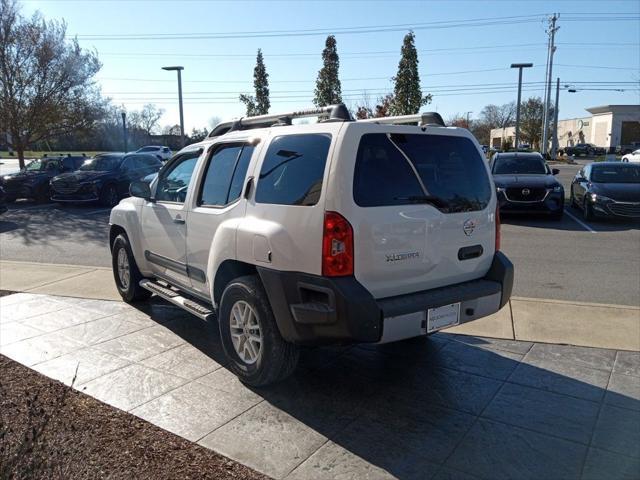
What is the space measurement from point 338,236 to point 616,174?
41.4 ft

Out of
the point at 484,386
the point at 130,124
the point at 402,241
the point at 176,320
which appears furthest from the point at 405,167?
the point at 130,124

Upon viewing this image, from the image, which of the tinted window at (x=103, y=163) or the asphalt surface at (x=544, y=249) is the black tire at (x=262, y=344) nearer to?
the asphalt surface at (x=544, y=249)

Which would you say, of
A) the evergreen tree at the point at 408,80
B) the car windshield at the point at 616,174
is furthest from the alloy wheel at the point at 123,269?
the evergreen tree at the point at 408,80

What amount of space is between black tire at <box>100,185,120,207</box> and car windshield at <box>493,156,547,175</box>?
39.0ft

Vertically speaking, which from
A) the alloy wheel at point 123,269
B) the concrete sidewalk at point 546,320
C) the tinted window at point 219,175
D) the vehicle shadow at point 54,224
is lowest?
the vehicle shadow at point 54,224

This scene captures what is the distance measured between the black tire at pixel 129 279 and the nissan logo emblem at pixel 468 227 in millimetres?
3727

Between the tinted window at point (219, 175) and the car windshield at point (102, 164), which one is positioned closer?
the tinted window at point (219, 175)

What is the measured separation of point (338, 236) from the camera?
333cm

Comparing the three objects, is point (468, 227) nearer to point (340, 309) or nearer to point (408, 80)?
point (340, 309)

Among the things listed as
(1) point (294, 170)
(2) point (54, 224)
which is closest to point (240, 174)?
(1) point (294, 170)

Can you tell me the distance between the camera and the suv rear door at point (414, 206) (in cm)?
341

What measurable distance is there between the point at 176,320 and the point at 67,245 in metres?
6.47

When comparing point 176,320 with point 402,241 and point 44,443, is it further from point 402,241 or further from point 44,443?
point 402,241

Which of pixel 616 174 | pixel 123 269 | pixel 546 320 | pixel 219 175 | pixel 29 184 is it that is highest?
pixel 219 175
